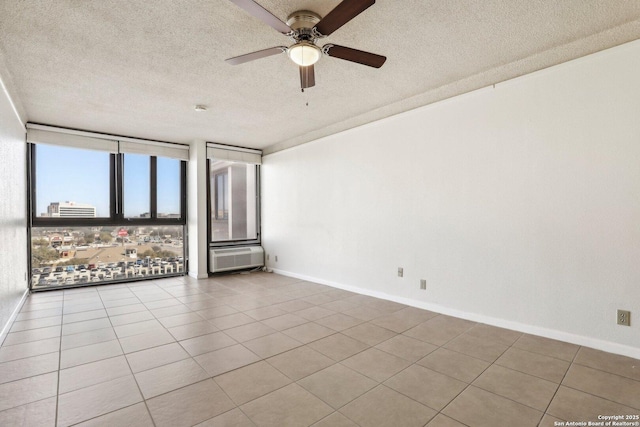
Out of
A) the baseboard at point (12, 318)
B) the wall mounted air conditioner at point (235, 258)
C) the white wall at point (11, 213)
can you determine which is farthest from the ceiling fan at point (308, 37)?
the wall mounted air conditioner at point (235, 258)

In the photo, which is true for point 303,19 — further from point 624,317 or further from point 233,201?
point 233,201

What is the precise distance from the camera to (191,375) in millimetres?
2217

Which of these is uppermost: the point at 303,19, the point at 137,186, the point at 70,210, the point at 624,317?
the point at 303,19

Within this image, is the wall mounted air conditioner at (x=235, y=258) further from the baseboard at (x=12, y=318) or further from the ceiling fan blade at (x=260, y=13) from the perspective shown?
the ceiling fan blade at (x=260, y=13)

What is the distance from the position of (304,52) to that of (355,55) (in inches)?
14.8

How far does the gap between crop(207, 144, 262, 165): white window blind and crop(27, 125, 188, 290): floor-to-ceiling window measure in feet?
1.74

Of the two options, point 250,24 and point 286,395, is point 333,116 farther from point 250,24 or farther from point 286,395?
point 286,395

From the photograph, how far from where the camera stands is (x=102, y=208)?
A: 204 inches

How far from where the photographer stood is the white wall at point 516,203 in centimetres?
252

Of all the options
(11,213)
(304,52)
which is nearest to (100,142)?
(11,213)

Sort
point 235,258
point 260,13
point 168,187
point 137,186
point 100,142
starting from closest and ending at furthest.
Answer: point 260,13
point 100,142
point 137,186
point 168,187
point 235,258

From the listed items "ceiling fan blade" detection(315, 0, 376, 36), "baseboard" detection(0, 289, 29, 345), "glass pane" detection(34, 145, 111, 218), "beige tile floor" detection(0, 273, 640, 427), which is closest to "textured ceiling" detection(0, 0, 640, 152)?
"ceiling fan blade" detection(315, 0, 376, 36)

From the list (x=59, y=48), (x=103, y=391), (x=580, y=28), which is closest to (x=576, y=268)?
(x=580, y=28)

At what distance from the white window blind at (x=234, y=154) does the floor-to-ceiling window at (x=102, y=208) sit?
531mm
